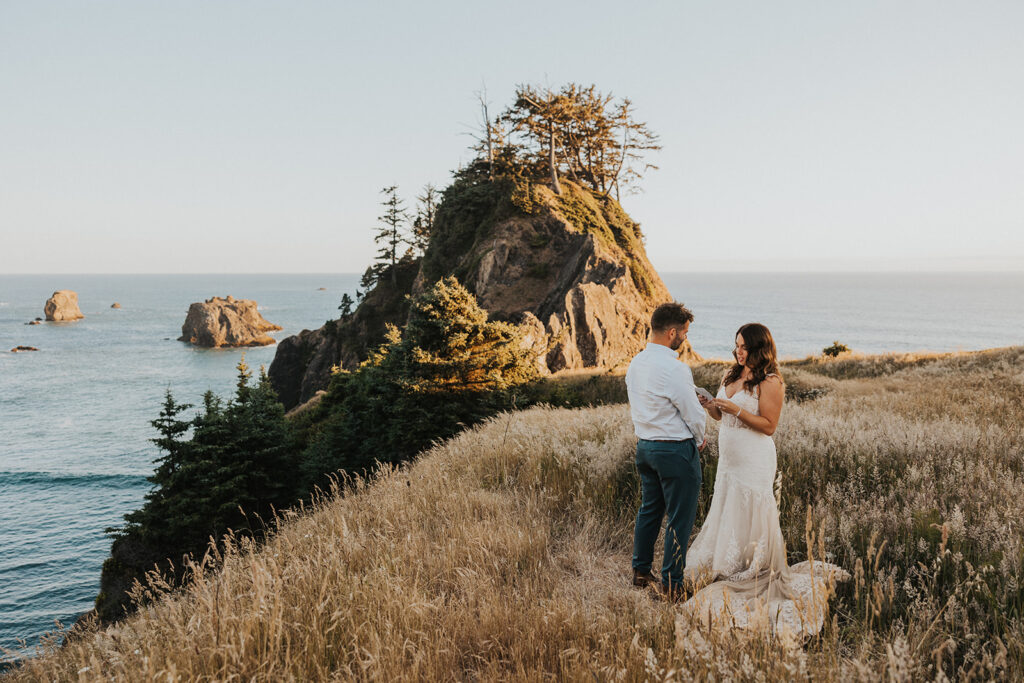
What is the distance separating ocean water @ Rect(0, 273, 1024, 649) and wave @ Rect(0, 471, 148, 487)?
0.13 metres

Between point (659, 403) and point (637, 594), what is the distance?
4.95ft

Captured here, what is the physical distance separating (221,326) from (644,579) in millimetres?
114501

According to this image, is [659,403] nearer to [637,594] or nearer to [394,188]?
[637,594]

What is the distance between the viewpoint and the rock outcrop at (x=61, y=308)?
13875 cm

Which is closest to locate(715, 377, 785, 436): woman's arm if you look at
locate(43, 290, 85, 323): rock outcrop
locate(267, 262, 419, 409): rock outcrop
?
locate(267, 262, 419, 409): rock outcrop

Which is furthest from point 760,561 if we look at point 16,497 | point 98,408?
point 98,408

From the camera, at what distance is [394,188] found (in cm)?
6116

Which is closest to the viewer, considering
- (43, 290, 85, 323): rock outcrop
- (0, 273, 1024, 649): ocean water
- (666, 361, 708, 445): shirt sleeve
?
(666, 361, 708, 445): shirt sleeve

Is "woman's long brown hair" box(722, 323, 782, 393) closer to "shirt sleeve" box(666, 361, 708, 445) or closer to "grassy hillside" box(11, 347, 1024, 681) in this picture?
"shirt sleeve" box(666, 361, 708, 445)

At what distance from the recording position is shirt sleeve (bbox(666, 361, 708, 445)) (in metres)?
4.41

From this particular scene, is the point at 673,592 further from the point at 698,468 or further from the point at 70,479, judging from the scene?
the point at 70,479

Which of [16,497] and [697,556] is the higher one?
[697,556]

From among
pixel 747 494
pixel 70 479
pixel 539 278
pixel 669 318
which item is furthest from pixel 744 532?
pixel 70 479

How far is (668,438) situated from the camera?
4.49 meters
